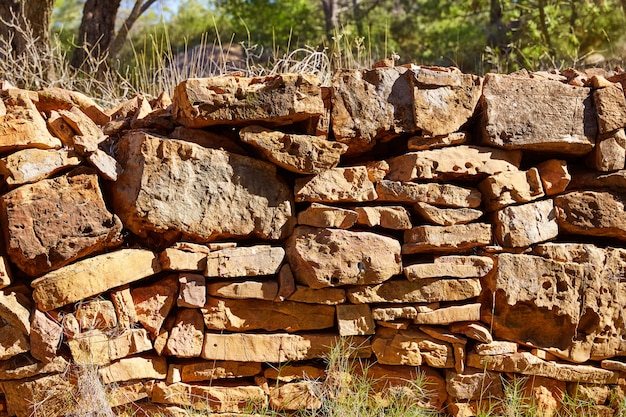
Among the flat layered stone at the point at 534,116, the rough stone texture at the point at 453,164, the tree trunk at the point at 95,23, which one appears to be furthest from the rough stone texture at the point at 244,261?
the tree trunk at the point at 95,23

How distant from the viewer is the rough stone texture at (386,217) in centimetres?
321

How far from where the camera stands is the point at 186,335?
3111 millimetres

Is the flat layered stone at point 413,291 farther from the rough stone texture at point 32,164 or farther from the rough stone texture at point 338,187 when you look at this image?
the rough stone texture at point 32,164

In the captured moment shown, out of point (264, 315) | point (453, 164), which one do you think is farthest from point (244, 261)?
point (453, 164)

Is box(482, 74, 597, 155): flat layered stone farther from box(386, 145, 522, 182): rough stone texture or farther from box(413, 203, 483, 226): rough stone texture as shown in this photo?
box(413, 203, 483, 226): rough stone texture

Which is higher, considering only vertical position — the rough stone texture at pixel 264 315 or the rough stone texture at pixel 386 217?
the rough stone texture at pixel 386 217

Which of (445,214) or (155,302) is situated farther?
(445,214)

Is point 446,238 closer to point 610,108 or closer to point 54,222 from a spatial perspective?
point 610,108

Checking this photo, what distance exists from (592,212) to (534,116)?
0.58 metres

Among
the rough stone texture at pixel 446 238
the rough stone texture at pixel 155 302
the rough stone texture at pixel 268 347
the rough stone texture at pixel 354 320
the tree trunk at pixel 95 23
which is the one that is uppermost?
the tree trunk at pixel 95 23

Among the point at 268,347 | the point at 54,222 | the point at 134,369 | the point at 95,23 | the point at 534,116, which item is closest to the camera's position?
the point at 54,222

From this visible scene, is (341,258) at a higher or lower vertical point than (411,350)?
higher

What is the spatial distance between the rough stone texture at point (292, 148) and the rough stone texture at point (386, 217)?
1.04 feet

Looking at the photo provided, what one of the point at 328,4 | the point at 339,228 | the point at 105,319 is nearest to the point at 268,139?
the point at 339,228
